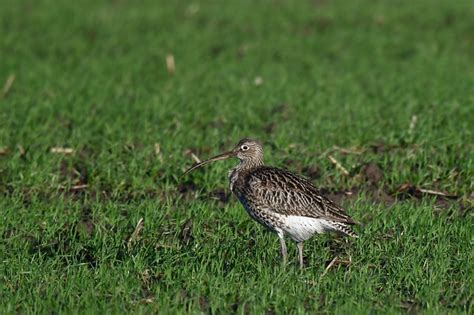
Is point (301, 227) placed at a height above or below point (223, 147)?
above

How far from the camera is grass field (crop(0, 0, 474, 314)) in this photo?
8.00 meters

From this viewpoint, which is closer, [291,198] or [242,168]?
[291,198]

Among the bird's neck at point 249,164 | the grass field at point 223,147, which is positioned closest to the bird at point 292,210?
the grass field at point 223,147

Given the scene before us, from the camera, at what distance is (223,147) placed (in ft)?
41.1

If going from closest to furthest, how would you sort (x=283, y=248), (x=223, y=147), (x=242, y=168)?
(x=283, y=248)
(x=242, y=168)
(x=223, y=147)

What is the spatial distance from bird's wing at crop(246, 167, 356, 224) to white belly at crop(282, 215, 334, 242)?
0.16 feet

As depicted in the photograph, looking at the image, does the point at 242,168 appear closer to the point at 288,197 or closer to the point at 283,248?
the point at 288,197

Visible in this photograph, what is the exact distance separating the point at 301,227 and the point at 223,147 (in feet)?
12.6

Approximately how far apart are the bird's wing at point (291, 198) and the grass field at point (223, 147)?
41cm

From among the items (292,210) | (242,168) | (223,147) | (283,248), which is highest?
(292,210)

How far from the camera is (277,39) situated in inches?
757

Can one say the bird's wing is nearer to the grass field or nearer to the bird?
the bird

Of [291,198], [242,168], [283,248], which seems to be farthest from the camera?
[242,168]

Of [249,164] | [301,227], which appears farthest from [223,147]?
[301,227]
